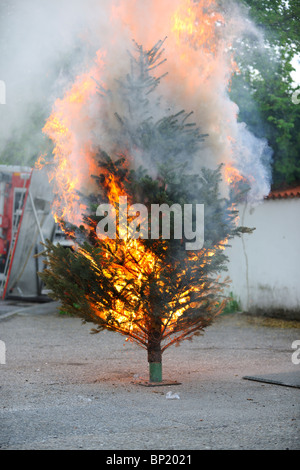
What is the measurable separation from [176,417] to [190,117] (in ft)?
11.1

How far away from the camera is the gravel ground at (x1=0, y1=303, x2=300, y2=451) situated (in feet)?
17.5

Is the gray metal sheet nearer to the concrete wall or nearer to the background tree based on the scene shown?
the concrete wall

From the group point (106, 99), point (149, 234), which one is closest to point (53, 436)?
point (149, 234)

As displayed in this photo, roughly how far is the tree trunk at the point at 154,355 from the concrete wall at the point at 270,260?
775 cm

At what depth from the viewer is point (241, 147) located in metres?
8.34

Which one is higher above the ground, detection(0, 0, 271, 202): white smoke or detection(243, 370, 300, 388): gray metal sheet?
detection(0, 0, 271, 202): white smoke

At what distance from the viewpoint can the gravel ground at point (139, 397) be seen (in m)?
5.32
